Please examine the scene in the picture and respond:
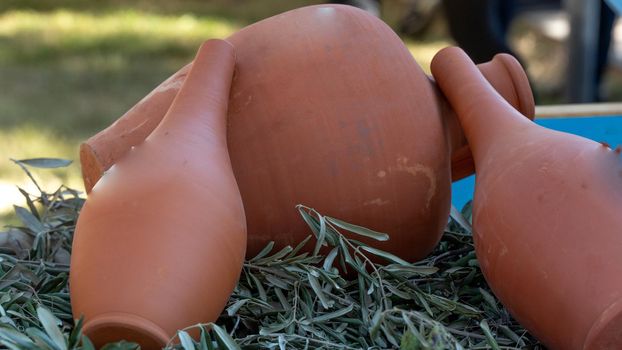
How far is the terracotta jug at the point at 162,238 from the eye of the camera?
2.55ft

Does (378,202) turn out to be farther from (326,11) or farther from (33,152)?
(33,152)

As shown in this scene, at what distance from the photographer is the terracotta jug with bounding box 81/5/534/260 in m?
0.95

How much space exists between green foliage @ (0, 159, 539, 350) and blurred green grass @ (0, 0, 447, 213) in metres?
1.50

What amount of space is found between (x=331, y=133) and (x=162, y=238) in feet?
0.76

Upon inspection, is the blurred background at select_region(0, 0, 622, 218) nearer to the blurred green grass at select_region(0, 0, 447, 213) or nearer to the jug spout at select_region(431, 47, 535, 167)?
the blurred green grass at select_region(0, 0, 447, 213)

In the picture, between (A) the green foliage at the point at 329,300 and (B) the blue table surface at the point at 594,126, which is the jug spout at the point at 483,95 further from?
(B) the blue table surface at the point at 594,126

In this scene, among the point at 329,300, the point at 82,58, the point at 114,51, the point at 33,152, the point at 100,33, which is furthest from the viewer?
the point at 100,33

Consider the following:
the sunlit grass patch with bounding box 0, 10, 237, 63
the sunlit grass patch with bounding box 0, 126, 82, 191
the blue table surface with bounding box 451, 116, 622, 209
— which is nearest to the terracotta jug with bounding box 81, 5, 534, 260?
the blue table surface with bounding box 451, 116, 622, 209

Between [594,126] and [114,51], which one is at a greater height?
[594,126]

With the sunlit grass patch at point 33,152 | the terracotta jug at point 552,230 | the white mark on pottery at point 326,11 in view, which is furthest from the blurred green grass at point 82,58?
the terracotta jug at point 552,230

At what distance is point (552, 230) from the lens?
32.2 inches

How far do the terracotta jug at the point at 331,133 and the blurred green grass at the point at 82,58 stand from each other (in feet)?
4.94

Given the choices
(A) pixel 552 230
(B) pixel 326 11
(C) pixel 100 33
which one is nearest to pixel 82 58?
(C) pixel 100 33

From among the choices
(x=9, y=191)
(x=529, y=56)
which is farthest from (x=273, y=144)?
(x=529, y=56)
